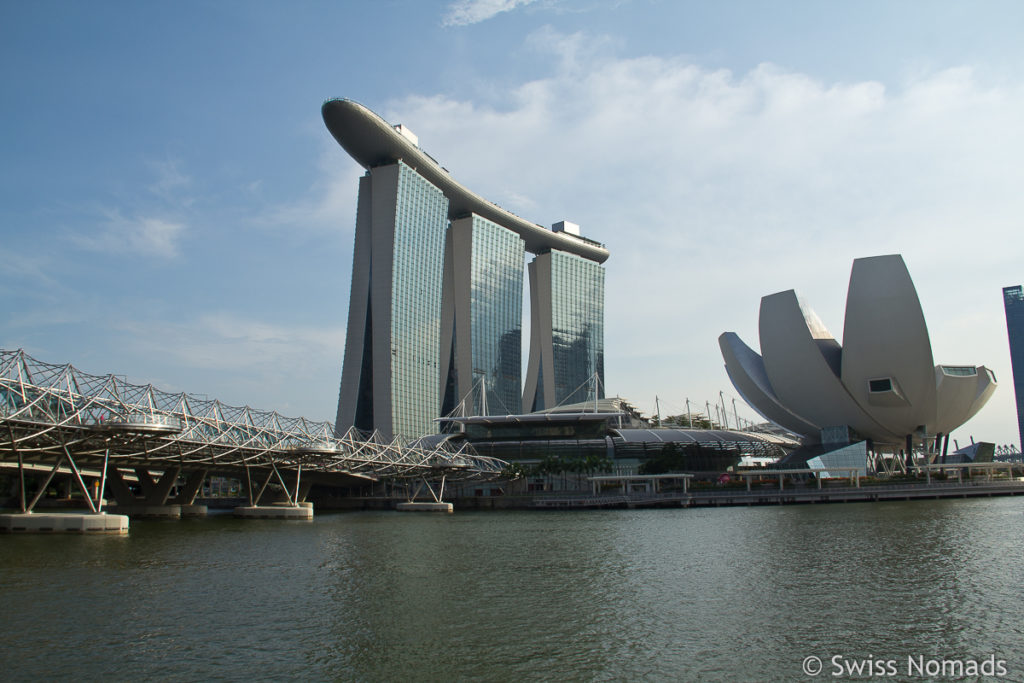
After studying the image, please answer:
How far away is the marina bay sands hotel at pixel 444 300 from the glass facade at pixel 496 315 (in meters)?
0.24

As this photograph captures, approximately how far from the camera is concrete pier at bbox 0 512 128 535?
3884cm

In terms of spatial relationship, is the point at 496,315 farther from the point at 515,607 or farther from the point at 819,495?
the point at 515,607

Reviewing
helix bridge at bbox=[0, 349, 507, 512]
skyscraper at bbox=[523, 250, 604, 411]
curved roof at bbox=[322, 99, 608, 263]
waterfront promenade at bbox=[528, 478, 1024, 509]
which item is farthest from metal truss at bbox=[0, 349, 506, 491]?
skyscraper at bbox=[523, 250, 604, 411]

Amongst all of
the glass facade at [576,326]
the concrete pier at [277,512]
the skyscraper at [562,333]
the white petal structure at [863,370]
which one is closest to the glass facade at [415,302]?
the skyscraper at [562,333]

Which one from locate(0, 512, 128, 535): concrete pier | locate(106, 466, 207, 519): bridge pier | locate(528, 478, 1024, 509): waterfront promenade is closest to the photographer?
locate(0, 512, 128, 535): concrete pier

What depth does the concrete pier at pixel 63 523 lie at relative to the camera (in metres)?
38.8

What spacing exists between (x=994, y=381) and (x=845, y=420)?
1553cm

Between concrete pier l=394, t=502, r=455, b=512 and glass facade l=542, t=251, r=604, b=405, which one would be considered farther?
glass facade l=542, t=251, r=604, b=405

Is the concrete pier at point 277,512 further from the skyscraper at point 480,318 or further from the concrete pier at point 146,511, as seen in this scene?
the skyscraper at point 480,318

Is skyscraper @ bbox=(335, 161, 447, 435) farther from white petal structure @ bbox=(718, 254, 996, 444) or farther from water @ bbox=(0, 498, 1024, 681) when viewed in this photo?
water @ bbox=(0, 498, 1024, 681)

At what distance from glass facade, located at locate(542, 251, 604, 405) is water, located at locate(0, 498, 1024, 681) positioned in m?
103

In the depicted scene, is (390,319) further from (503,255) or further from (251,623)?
(251,623)

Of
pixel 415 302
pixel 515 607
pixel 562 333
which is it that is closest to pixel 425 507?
pixel 415 302

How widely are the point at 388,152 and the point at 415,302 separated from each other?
20.0 meters
